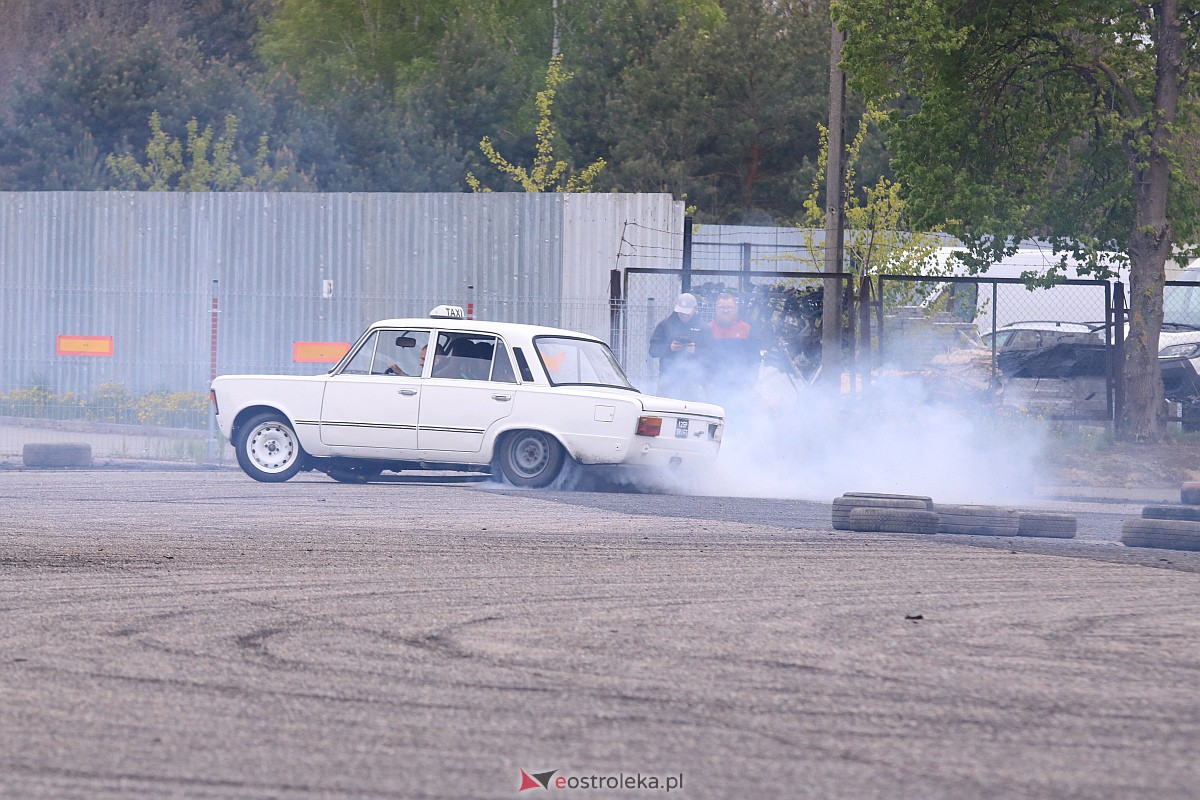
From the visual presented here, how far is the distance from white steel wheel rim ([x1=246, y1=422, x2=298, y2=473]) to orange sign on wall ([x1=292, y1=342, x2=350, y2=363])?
159 inches

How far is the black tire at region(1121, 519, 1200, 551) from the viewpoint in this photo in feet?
33.4

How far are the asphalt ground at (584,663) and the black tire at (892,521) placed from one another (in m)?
0.27

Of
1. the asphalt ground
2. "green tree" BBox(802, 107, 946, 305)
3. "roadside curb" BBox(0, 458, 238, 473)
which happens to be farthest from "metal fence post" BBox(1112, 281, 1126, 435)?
"roadside curb" BBox(0, 458, 238, 473)

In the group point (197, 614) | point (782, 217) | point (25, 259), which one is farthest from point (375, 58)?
point (197, 614)

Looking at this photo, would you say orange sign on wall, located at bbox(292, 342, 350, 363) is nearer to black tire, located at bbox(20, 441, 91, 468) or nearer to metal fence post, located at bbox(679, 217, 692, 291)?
black tire, located at bbox(20, 441, 91, 468)

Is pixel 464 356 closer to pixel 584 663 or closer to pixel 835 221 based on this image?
→ pixel 835 221

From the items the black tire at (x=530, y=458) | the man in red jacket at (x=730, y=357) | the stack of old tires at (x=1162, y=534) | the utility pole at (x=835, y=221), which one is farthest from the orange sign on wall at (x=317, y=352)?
the stack of old tires at (x=1162, y=534)

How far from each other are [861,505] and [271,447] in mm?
5795

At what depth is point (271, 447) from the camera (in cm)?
1433

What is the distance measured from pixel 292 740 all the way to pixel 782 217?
40.6 m

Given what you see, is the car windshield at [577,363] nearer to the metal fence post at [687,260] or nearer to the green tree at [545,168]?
the metal fence post at [687,260]

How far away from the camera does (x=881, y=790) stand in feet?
14.9

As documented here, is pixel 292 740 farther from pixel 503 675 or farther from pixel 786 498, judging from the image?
pixel 786 498

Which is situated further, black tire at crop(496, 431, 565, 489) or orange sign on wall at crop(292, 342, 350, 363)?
orange sign on wall at crop(292, 342, 350, 363)
